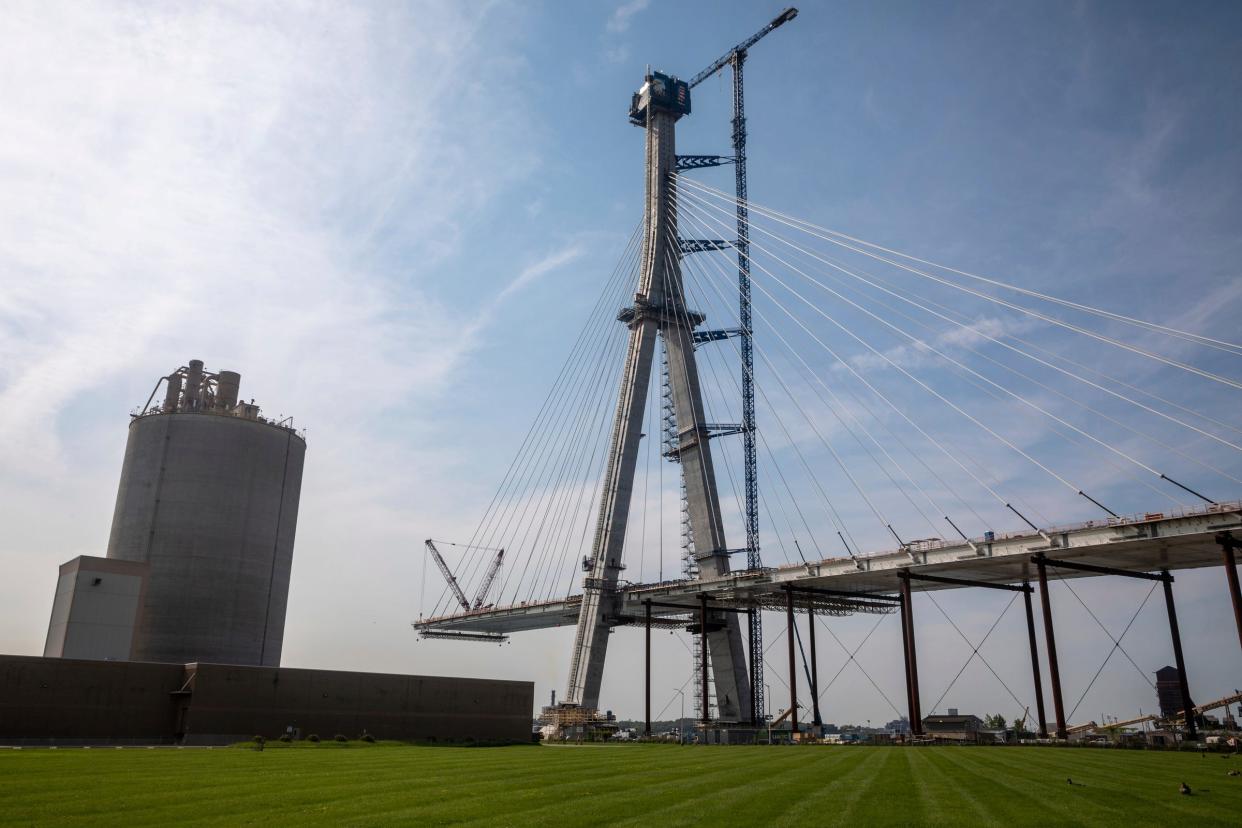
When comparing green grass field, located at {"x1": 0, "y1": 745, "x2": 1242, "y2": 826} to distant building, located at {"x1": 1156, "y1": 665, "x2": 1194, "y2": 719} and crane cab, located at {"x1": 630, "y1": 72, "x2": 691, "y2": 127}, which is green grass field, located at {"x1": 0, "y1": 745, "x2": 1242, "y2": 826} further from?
distant building, located at {"x1": 1156, "y1": 665, "x2": 1194, "y2": 719}

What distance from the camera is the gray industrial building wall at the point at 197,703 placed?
55750mm

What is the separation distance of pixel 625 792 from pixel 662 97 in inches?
3127

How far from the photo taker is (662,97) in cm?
8806

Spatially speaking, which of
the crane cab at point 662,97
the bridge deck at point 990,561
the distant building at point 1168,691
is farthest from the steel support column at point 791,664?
the distant building at point 1168,691

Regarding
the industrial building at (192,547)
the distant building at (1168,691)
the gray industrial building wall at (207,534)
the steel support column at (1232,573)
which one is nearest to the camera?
the steel support column at (1232,573)

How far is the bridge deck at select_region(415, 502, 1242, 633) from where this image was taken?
49.9 metres

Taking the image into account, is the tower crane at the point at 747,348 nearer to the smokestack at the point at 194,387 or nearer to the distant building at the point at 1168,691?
the smokestack at the point at 194,387

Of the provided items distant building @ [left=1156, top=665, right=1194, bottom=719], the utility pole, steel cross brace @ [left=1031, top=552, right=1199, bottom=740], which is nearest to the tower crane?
the utility pole

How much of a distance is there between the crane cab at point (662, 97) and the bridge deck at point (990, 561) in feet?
156

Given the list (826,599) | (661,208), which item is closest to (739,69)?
(661,208)

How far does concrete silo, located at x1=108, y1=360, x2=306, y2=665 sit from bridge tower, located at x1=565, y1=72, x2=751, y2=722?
37086 millimetres

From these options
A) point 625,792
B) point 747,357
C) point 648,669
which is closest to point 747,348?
point 747,357

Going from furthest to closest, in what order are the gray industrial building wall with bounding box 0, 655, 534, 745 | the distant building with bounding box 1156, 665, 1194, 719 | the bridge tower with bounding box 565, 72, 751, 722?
the distant building with bounding box 1156, 665, 1194, 719 → the bridge tower with bounding box 565, 72, 751, 722 → the gray industrial building wall with bounding box 0, 655, 534, 745

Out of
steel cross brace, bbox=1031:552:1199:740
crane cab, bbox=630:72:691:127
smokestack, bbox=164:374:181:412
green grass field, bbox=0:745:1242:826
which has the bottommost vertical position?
green grass field, bbox=0:745:1242:826
